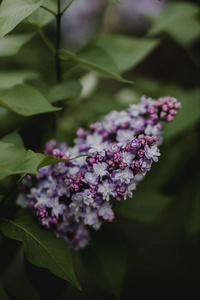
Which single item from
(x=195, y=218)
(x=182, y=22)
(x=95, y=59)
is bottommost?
(x=195, y=218)

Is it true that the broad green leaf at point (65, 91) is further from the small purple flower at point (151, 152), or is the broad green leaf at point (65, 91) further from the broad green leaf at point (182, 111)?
the broad green leaf at point (182, 111)

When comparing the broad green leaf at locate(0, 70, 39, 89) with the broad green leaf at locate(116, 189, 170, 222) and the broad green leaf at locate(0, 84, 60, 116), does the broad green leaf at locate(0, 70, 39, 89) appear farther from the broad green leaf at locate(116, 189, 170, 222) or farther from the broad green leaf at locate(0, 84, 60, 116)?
the broad green leaf at locate(116, 189, 170, 222)

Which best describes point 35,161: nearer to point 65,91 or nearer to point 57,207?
point 57,207

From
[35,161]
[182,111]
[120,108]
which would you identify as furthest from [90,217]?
[182,111]

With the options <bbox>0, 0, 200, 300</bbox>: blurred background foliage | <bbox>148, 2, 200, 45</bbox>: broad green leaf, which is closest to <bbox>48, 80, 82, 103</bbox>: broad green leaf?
<bbox>0, 0, 200, 300</bbox>: blurred background foliage

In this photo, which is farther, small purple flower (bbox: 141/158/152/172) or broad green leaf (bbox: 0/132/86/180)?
small purple flower (bbox: 141/158/152/172)

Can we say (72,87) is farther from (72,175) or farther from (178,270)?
(178,270)

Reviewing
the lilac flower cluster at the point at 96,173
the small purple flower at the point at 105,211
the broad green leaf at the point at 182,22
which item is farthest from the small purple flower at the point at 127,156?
the broad green leaf at the point at 182,22
